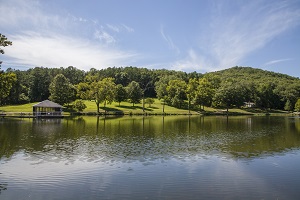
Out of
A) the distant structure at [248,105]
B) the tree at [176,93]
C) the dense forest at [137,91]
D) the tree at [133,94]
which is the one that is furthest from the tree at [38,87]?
the distant structure at [248,105]

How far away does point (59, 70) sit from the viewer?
15400 cm

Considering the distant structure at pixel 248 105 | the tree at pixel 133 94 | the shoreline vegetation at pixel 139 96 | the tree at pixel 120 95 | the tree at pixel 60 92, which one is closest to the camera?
the tree at pixel 60 92

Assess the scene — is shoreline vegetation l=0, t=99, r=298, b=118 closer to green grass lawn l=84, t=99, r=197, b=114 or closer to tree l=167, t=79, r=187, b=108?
green grass lawn l=84, t=99, r=197, b=114

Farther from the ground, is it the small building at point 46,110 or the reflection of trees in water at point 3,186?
the small building at point 46,110

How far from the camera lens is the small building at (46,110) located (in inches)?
3280

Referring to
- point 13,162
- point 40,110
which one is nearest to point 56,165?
point 13,162

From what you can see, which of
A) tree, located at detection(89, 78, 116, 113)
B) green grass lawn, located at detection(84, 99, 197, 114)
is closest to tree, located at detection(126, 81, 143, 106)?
green grass lawn, located at detection(84, 99, 197, 114)

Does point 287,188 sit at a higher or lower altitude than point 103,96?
lower

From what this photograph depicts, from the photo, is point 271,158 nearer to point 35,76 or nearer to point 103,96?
point 103,96

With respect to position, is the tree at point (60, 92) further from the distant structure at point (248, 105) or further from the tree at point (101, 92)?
the distant structure at point (248, 105)

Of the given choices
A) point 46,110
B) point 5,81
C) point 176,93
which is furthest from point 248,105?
point 5,81

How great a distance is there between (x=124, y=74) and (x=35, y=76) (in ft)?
166

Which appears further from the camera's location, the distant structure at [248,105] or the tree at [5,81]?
the distant structure at [248,105]

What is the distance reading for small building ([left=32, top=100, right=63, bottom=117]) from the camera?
273ft
